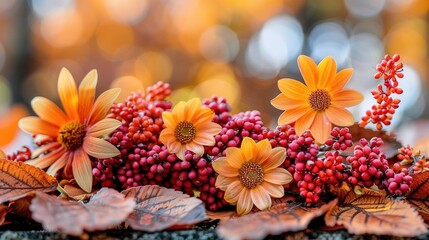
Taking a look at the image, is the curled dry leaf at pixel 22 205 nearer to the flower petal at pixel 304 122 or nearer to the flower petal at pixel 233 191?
the flower petal at pixel 233 191

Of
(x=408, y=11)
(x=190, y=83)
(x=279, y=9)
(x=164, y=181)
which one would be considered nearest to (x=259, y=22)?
(x=279, y=9)

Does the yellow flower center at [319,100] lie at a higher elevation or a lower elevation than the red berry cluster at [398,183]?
higher

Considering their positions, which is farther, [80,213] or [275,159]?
[275,159]

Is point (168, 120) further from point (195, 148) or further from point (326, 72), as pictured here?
point (326, 72)

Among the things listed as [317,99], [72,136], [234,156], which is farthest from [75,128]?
[317,99]

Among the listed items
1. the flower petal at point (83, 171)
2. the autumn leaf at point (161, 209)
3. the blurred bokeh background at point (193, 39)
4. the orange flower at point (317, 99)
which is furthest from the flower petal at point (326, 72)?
the blurred bokeh background at point (193, 39)

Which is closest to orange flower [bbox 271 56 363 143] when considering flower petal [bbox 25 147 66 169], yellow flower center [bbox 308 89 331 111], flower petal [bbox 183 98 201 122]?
yellow flower center [bbox 308 89 331 111]
